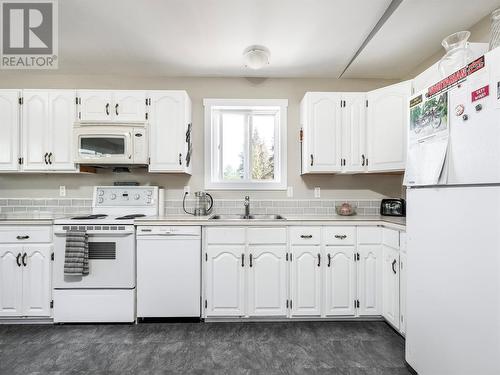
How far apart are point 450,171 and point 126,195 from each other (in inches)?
110

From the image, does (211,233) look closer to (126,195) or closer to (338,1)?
(126,195)

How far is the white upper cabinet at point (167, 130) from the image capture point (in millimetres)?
2625

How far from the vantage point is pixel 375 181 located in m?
2.98

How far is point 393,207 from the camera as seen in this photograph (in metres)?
2.72

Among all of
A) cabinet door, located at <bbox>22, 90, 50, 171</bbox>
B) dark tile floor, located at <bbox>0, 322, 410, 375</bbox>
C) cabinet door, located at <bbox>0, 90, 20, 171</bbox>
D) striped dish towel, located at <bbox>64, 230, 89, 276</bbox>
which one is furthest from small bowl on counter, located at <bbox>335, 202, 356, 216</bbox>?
cabinet door, located at <bbox>0, 90, 20, 171</bbox>

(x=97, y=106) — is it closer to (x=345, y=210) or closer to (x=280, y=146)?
(x=280, y=146)

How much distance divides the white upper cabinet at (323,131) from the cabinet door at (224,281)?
121 cm

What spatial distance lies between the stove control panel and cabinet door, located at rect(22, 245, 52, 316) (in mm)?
671

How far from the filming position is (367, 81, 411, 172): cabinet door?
238 cm

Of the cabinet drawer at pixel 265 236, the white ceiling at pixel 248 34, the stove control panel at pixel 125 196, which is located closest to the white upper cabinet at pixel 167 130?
the stove control panel at pixel 125 196

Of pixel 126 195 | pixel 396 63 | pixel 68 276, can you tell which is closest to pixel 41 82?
pixel 126 195

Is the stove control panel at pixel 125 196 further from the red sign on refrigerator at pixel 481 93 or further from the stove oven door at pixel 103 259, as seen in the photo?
the red sign on refrigerator at pixel 481 93

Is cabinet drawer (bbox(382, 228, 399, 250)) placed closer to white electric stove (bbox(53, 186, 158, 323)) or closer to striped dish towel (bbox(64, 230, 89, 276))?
white electric stove (bbox(53, 186, 158, 323))

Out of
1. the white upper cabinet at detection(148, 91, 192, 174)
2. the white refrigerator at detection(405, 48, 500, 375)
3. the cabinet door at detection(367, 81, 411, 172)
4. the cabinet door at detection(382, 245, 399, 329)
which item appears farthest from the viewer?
the white upper cabinet at detection(148, 91, 192, 174)
